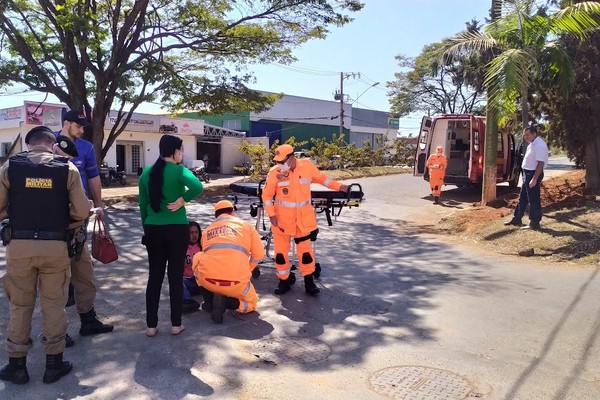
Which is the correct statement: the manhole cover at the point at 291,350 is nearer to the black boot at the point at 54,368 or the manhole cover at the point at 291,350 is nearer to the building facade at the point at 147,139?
the black boot at the point at 54,368

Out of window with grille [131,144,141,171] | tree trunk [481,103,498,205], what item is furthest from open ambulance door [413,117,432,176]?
window with grille [131,144,141,171]

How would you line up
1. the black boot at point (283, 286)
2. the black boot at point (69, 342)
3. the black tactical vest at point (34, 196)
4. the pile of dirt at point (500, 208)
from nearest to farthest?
the black tactical vest at point (34, 196), the black boot at point (69, 342), the black boot at point (283, 286), the pile of dirt at point (500, 208)

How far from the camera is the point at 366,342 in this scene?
4.44m

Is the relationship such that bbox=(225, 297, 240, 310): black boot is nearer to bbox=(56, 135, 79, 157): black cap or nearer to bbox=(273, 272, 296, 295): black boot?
bbox=(273, 272, 296, 295): black boot

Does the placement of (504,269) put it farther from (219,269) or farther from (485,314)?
(219,269)

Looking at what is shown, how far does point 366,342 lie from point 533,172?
17.9ft

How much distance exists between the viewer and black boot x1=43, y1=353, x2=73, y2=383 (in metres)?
3.55

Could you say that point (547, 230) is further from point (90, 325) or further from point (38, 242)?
point (38, 242)

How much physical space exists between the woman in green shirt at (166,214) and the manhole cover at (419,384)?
1.86 meters

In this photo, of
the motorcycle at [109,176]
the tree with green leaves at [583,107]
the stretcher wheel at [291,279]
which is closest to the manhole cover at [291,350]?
the stretcher wheel at [291,279]

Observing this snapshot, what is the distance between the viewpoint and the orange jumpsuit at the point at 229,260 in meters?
4.89

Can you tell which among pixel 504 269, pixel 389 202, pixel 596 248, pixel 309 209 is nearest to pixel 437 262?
pixel 504 269

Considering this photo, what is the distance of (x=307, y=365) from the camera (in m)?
3.96

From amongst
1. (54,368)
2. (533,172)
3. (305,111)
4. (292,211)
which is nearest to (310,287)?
(292,211)
